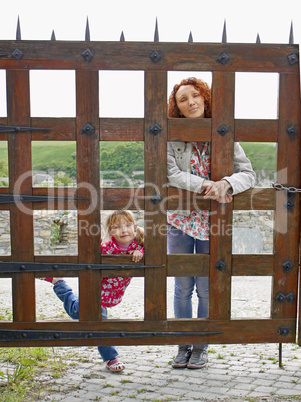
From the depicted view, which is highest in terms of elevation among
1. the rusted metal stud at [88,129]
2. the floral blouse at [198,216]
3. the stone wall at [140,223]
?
the rusted metal stud at [88,129]

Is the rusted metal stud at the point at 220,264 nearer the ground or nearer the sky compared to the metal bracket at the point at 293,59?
nearer the ground

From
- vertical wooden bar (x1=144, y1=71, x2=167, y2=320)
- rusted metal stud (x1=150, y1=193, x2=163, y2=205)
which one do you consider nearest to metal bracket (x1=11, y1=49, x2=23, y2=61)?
vertical wooden bar (x1=144, y1=71, x2=167, y2=320)

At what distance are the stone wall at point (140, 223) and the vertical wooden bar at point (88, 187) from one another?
8275 mm

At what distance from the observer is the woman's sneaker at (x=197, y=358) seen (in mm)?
3594

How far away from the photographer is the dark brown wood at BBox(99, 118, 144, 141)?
307 cm

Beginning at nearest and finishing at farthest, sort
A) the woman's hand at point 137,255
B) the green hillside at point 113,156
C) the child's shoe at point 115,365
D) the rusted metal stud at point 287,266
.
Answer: the woman's hand at point 137,255 < the rusted metal stud at point 287,266 < the child's shoe at point 115,365 < the green hillside at point 113,156

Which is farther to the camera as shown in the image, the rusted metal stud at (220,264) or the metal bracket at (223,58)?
the rusted metal stud at (220,264)

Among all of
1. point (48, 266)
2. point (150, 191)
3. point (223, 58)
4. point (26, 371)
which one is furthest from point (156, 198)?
point (26, 371)

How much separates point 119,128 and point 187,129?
45 cm

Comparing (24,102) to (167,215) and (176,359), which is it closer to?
(167,215)

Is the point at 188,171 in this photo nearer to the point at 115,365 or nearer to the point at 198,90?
the point at 198,90

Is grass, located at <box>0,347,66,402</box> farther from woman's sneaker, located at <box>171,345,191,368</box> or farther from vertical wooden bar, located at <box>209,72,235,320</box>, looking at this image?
vertical wooden bar, located at <box>209,72,235,320</box>

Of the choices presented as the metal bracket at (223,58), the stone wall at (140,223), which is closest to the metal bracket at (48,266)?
the metal bracket at (223,58)

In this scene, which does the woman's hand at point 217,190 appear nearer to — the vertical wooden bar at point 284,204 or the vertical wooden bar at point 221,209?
the vertical wooden bar at point 221,209
